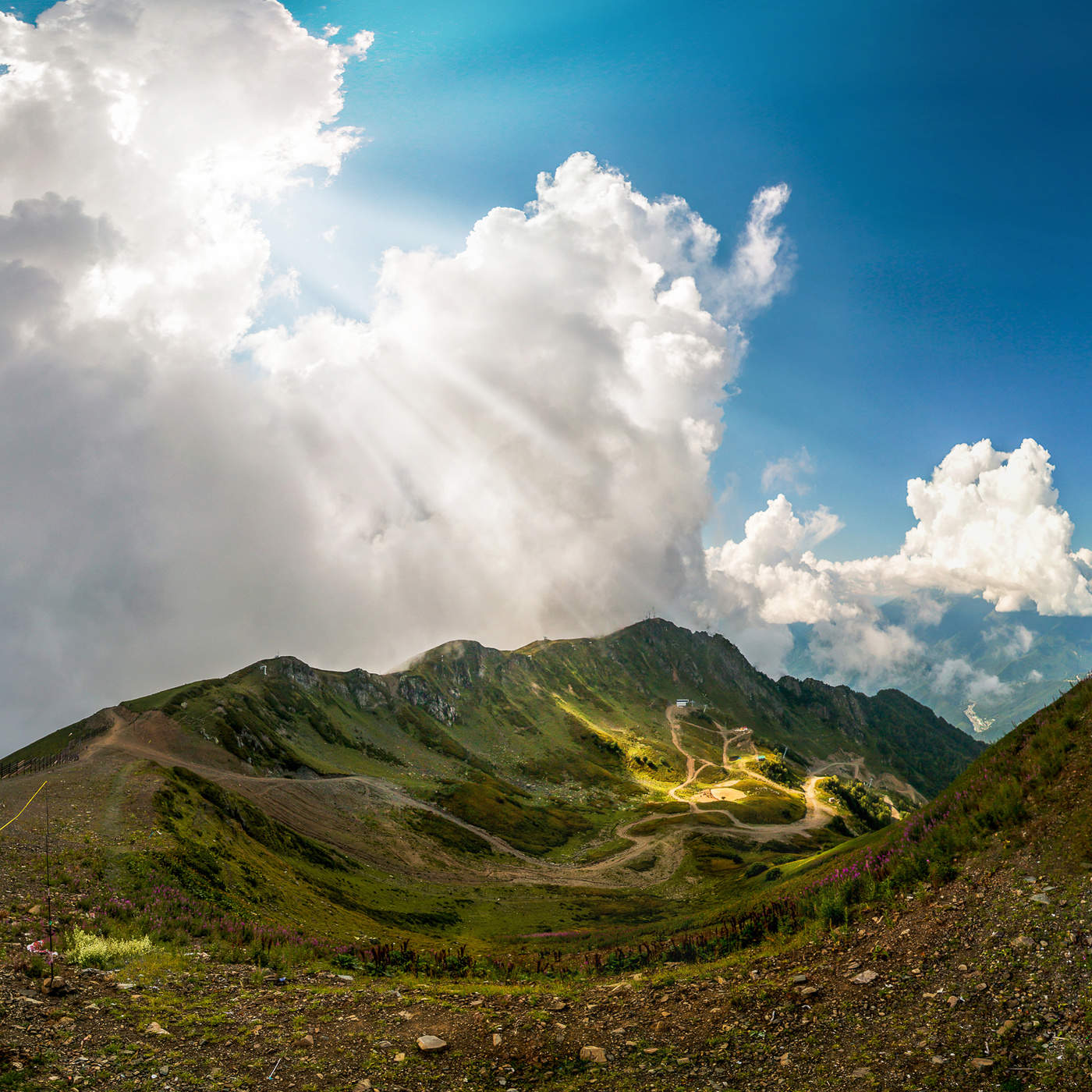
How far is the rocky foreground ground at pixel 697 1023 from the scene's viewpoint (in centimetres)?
1064

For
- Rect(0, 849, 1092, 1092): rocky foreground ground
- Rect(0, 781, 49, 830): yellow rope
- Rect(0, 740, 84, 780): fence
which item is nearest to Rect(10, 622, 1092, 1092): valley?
Rect(0, 849, 1092, 1092): rocky foreground ground

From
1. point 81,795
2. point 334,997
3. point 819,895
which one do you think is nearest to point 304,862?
point 81,795

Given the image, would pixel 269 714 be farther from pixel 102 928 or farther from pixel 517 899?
pixel 102 928

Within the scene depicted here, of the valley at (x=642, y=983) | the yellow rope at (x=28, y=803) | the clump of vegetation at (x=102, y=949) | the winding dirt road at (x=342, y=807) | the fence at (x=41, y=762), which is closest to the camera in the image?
the valley at (x=642, y=983)

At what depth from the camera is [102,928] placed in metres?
23.2

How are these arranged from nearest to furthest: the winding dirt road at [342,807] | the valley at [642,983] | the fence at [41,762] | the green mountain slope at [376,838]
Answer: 1. the valley at [642,983]
2. the green mountain slope at [376,838]
3. the winding dirt road at [342,807]
4. the fence at [41,762]

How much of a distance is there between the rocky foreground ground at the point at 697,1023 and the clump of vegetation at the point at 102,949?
1.32 metres

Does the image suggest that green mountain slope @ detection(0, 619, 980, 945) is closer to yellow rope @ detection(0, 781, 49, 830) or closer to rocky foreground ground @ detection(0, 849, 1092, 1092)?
yellow rope @ detection(0, 781, 49, 830)

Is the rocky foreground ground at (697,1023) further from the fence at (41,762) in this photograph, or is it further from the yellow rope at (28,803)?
the fence at (41,762)

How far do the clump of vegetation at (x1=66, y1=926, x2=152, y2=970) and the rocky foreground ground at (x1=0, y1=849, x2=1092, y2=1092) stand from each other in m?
1.32

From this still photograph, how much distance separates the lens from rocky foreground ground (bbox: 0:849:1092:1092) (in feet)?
34.9

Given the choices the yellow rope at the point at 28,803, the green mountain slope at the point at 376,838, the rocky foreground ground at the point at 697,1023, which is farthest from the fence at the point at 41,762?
the rocky foreground ground at the point at 697,1023

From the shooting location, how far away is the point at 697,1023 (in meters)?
13.7

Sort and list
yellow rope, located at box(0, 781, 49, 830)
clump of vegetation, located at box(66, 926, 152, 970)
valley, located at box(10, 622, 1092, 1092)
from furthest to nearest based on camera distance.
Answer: yellow rope, located at box(0, 781, 49, 830)
clump of vegetation, located at box(66, 926, 152, 970)
valley, located at box(10, 622, 1092, 1092)
